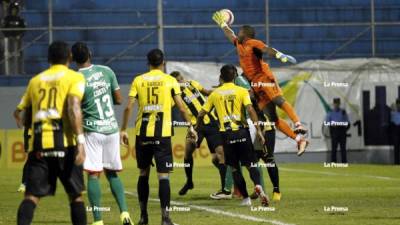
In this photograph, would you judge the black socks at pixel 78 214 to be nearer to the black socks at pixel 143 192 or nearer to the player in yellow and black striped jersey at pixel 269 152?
the black socks at pixel 143 192

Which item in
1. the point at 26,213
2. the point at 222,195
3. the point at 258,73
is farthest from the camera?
the point at 222,195

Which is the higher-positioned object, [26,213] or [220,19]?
[220,19]

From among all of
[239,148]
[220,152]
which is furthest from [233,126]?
[220,152]

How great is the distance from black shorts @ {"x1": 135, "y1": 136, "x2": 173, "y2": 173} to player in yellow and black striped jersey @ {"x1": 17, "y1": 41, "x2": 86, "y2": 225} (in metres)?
3.27

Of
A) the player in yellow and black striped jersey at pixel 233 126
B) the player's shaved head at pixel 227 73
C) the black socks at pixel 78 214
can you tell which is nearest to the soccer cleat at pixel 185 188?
the player in yellow and black striped jersey at pixel 233 126

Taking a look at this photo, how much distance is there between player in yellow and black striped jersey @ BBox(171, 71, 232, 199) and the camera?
19.9 m

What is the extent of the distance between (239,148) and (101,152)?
13.6ft

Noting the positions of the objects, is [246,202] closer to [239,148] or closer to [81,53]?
[239,148]

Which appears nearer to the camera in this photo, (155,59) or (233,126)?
(155,59)

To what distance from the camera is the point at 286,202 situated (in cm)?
1806

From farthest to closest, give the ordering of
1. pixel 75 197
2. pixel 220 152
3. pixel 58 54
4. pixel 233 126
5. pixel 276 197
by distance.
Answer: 1. pixel 220 152
2. pixel 276 197
3. pixel 233 126
4. pixel 75 197
5. pixel 58 54

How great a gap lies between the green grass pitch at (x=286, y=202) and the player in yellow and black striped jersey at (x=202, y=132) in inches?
16.0

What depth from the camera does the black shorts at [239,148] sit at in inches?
685

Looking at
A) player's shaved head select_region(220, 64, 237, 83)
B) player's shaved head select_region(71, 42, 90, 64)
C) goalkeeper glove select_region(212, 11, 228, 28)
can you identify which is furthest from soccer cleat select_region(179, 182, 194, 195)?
player's shaved head select_region(71, 42, 90, 64)
